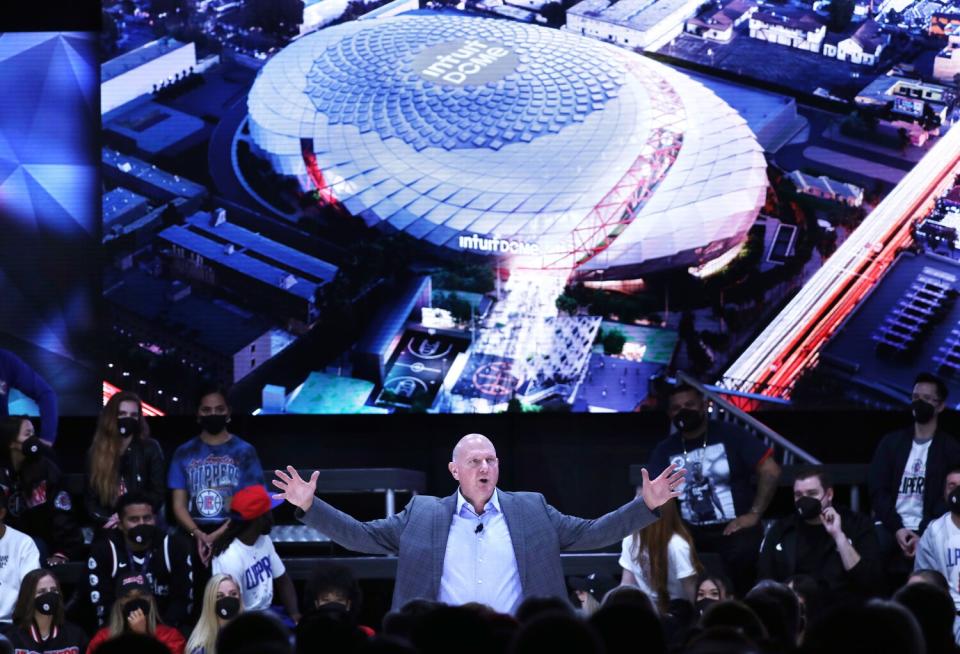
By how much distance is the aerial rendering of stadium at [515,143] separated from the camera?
24.3 ft

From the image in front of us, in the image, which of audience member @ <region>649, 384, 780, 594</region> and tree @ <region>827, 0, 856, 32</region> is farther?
tree @ <region>827, 0, 856, 32</region>

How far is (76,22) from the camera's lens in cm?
746

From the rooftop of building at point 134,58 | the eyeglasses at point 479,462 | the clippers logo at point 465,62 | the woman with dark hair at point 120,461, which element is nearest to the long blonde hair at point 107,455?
the woman with dark hair at point 120,461

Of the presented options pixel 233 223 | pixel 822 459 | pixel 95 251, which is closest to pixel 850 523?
pixel 822 459

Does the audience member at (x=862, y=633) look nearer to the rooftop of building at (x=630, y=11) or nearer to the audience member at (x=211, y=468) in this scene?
the audience member at (x=211, y=468)

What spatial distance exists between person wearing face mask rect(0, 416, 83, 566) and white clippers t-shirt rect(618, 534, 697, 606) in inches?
90.6

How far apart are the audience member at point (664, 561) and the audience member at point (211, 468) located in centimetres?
→ 162

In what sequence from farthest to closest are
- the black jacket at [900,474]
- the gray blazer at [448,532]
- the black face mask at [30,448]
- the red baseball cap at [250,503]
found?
the black face mask at [30,448], the black jacket at [900,474], the red baseball cap at [250,503], the gray blazer at [448,532]

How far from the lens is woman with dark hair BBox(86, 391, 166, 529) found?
6117 millimetres

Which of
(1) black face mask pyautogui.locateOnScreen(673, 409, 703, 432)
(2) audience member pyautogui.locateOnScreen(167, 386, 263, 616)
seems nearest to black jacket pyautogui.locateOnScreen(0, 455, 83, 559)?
(2) audience member pyautogui.locateOnScreen(167, 386, 263, 616)

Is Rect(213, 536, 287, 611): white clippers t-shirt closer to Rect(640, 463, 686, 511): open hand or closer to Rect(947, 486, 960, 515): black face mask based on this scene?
Rect(640, 463, 686, 511): open hand

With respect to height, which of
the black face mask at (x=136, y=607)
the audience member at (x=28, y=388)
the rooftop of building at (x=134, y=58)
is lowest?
the audience member at (x=28, y=388)

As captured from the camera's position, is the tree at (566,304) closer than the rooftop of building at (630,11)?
Yes

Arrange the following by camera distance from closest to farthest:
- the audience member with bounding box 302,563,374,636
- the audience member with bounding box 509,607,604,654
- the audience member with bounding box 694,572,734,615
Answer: the audience member with bounding box 509,607,604,654 → the audience member with bounding box 302,563,374,636 → the audience member with bounding box 694,572,734,615
